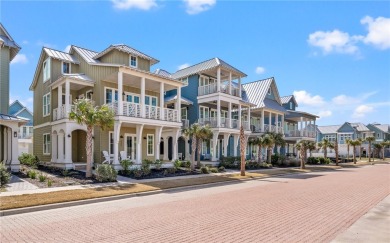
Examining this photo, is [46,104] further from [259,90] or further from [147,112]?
[259,90]

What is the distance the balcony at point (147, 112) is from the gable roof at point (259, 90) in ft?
54.1

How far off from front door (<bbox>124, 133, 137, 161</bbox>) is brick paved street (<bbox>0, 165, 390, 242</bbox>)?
13.3 metres

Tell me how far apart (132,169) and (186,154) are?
12.1 m

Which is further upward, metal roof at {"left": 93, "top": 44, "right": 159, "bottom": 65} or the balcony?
metal roof at {"left": 93, "top": 44, "right": 159, "bottom": 65}

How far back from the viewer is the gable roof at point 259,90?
40531 millimetres

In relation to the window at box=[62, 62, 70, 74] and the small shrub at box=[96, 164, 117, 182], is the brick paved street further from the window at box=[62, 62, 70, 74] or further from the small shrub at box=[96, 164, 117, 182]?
the window at box=[62, 62, 70, 74]

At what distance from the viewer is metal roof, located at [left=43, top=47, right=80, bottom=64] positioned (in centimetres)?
2628

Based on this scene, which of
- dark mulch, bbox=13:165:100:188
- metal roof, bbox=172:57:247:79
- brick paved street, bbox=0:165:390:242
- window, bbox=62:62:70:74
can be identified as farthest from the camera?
metal roof, bbox=172:57:247:79

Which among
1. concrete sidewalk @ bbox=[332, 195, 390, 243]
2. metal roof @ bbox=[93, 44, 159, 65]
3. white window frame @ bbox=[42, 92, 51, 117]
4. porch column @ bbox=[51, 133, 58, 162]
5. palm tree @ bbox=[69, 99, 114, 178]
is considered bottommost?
concrete sidewalk @ bbox=[332, 195, 390, 243]

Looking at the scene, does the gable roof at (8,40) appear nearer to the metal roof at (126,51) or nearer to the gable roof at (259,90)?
the metal roof at (126,51)

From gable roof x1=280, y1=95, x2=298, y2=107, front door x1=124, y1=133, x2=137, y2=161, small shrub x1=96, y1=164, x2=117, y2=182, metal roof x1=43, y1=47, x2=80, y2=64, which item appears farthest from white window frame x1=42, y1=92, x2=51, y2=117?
gable roof x1=280, y1=95, x2=298, y2=107

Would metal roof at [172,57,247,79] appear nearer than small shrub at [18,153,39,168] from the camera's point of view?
No

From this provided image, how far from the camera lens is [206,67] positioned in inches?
1278

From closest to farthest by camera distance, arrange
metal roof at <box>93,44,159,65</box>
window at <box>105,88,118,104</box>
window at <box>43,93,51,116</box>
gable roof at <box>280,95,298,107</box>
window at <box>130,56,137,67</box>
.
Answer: window at <box>105,88,118,104</box> < metal roof at <box>93,44,159,65</box> < window at <box>130,56,137,67</box> < window at <box>43,93,51,116</box> < gable roof at <box>280,95,298,107</box>
